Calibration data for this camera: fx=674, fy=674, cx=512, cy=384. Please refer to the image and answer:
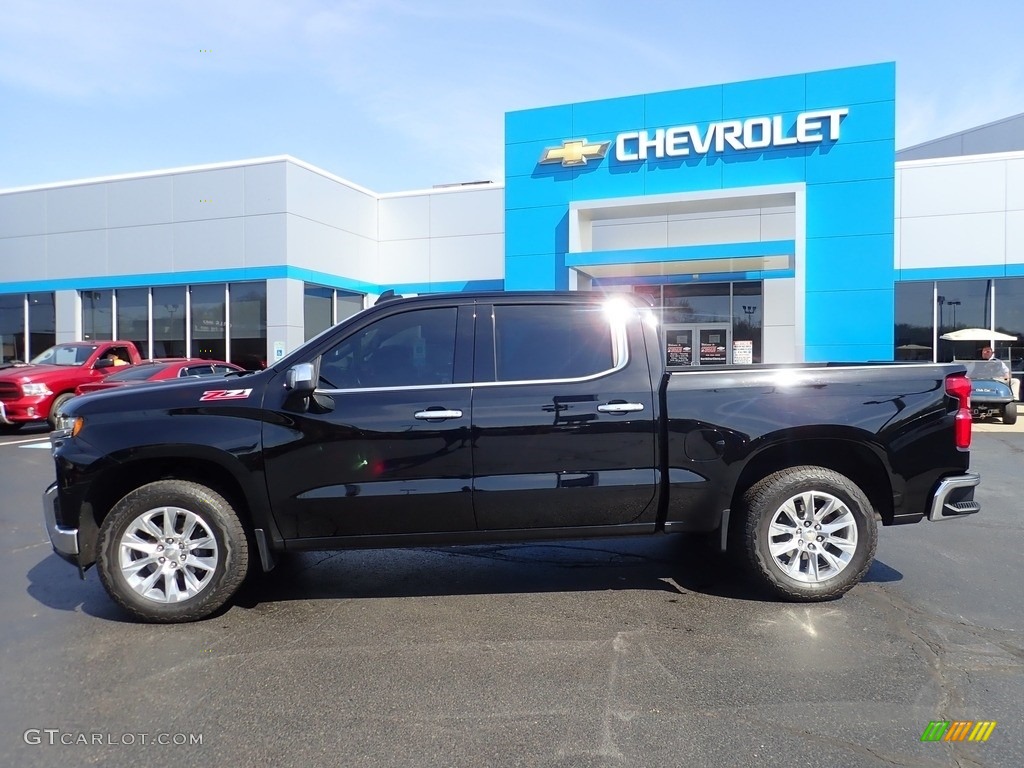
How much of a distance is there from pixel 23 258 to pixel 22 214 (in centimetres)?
139

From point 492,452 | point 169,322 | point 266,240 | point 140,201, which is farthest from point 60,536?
point 140,201

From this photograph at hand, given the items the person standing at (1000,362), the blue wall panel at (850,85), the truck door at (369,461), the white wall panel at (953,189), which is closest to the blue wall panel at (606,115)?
the blue wall panel at (850,85)

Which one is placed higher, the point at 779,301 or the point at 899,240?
the point at 899,240

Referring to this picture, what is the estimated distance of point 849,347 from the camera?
1562cm

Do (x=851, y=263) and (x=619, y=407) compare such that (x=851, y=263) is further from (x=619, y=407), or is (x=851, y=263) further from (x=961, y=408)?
(x=619, y=407)

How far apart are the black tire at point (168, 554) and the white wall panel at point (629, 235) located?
50.4 feet

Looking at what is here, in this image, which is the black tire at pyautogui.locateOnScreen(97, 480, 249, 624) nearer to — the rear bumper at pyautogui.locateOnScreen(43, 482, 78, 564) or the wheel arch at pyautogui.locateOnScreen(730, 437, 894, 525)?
the rear bumper at pyautogui.locateOnScreen(43, 482, 78, 564)

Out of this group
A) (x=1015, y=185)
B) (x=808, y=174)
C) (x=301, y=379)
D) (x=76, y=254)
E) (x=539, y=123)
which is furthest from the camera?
(x=76, y=254)

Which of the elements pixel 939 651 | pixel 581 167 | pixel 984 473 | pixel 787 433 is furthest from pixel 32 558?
pixel 581 167

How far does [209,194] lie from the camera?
1939 centimetres

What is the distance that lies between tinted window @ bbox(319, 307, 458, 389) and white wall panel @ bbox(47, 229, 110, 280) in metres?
20.3

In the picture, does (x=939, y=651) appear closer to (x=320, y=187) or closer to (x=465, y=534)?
(x=465, y=534)

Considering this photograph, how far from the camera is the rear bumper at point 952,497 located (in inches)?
163

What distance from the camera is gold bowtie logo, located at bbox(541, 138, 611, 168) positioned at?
17078 mm
